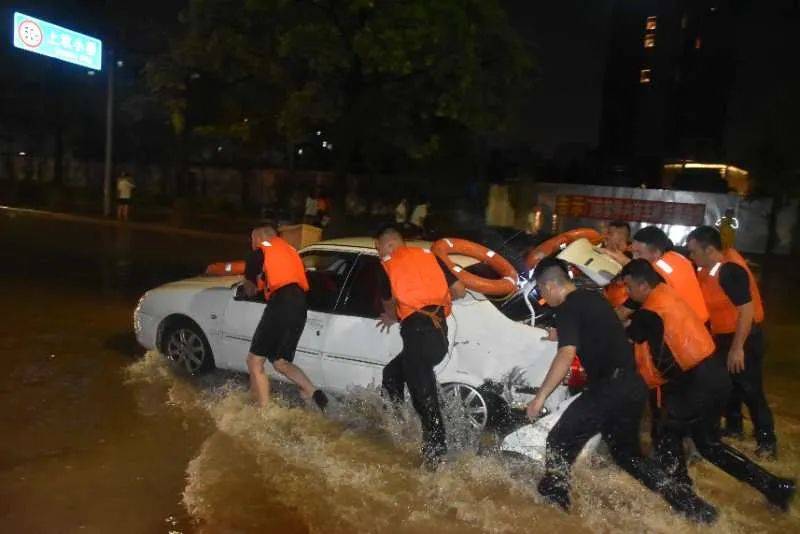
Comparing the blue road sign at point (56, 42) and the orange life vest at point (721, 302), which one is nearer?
the orange life vest at point (721, 302)

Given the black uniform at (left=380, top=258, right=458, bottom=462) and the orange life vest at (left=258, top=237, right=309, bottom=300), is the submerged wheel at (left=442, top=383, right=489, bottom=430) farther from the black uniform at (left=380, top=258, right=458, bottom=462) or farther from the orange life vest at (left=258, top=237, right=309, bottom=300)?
the orange life vest at (left=258, top=237, right=309, bottom=300)

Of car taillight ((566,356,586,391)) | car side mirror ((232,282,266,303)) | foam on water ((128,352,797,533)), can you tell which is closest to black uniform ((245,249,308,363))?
foam on water ((128,352,797,533))

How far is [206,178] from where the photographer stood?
115ft

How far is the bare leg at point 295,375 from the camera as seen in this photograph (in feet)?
20.6

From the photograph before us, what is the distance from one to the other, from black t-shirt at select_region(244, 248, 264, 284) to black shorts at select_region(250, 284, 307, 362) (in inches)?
11.1

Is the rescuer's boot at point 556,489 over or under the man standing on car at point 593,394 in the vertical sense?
under

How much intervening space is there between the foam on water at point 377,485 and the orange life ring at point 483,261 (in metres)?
0.88

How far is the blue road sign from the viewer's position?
27.4 m

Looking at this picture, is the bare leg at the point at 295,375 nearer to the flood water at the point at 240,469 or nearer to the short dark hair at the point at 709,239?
the flood water at the point at 240,469

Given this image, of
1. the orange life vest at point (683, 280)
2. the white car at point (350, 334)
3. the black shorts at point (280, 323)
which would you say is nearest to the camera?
the orange life vest at point (683, 280)

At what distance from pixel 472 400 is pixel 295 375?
1.37m

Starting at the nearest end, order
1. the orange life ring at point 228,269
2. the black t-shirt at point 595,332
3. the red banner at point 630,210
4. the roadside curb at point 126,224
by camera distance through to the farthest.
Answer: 1. the black t-shirt at point 595,332
2. the orange life ring at point 228,269
3. the roadside curb at point 126,224
4. the red banner at point 630,210

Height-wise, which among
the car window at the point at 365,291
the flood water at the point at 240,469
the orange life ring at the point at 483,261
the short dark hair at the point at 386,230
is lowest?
the flood water at the point at 240,469

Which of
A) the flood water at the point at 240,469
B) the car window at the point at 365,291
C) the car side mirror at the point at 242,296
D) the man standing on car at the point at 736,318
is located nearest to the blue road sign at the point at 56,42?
A: the flood water at the point at 240,469
